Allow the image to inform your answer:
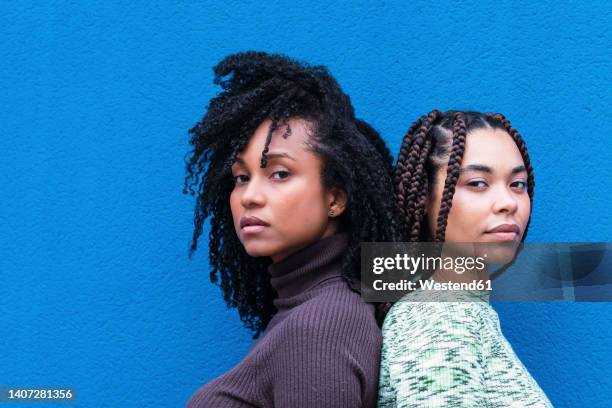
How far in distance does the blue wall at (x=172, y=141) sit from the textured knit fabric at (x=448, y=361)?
1.71 ft

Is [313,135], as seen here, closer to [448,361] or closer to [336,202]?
[336,202]

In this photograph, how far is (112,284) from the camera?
222cm

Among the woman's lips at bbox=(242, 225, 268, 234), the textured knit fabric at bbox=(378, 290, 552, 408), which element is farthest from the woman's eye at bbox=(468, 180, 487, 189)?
the woman's lips at bbox=(242, 225, 268, 234)

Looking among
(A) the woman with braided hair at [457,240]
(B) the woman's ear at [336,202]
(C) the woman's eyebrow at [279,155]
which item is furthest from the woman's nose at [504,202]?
(C) the woman's eyebrow at [279,155]

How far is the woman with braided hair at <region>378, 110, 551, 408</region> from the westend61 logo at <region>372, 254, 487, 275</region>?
0.02 m

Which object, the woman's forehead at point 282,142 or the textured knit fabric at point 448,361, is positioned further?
the woman's forehead at point 282,142

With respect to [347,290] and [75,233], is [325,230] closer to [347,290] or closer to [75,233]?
[347,290]

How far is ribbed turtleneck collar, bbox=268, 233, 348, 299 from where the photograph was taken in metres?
1.76

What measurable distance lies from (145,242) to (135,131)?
1.01 ft

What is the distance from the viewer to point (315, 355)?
4.98 feet

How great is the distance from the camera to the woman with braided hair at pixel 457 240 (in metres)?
1.52

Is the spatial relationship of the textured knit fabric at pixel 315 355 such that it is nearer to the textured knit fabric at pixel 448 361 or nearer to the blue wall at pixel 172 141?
the textured knit fabric at pixel 448 361

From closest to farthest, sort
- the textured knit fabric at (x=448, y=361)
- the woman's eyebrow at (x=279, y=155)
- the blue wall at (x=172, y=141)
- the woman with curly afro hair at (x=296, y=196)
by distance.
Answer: the textured knit fabric at (x=448, y=361) < the woman with curly afro hair at (x=296, y=196) < the woman's eyebrow at (x=279, y=155) < the blue wall at (x=172, y=141)

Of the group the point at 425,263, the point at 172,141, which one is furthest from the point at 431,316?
the point at 172,141
